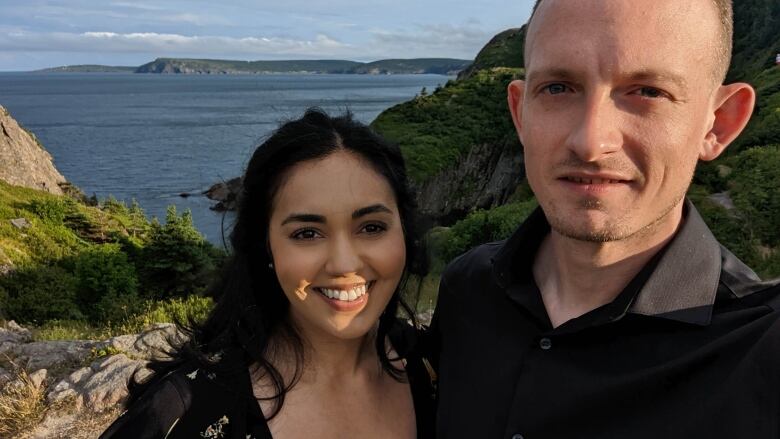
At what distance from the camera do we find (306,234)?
3096 mm

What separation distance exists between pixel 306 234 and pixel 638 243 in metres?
1.54

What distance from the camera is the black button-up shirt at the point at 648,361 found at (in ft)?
6.57

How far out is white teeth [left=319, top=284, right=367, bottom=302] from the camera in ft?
10.1

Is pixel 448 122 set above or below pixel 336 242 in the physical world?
below

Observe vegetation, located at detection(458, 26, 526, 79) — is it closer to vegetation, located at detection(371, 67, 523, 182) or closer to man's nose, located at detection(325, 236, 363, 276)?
vegetation, located at detection(371, 67, 523, 182)

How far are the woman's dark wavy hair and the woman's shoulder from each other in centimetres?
8

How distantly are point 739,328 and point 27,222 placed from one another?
106 feet

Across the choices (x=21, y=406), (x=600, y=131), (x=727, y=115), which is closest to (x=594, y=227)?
(x=600, y=131)

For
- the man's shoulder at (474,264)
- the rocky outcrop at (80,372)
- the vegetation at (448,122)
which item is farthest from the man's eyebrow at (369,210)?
the vegetation at (448,122)

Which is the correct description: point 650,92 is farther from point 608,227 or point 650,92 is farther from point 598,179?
point 608,227

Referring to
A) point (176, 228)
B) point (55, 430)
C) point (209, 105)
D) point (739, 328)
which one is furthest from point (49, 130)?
point (739, 328)

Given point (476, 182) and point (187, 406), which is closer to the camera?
point (187, 406)

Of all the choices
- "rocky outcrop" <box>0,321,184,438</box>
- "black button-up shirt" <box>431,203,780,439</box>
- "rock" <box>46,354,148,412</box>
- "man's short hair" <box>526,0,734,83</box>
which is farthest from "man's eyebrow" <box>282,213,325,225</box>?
"rock" <box>46,354,148,412</box>

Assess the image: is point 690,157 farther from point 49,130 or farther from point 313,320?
point 49,130
